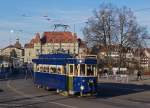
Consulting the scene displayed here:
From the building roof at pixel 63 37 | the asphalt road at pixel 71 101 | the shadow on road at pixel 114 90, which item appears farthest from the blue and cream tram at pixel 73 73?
the building roof at pixel 63 37

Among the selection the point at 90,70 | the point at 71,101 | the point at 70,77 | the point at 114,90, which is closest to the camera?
the point at 71,101

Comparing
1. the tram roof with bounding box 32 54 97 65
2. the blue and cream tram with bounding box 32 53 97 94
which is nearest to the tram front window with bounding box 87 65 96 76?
the blue and cream tram with bounding box 32 53 97 94

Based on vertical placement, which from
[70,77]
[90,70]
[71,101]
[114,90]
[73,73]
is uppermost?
[90,70]

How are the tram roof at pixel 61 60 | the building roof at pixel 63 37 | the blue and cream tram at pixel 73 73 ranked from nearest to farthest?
the blue and cream tram at pixel 73 73 → the tram roof at pixel 61 60 → the building roof at pixel 63 37

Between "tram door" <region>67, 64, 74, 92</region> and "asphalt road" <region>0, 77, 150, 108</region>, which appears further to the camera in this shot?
"tram door" <region>67, 64, 74, 92</region>

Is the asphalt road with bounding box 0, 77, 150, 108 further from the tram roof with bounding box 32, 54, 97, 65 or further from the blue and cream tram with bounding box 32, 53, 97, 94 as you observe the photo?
the tram roof with bounding box 32, 54, 97, 65

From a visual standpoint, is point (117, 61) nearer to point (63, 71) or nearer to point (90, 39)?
point (90, 39)

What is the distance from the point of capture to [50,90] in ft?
129

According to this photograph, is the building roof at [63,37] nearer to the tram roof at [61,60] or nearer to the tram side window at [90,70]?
the tram roof at [61,60]

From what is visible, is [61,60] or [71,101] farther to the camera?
[61,60]

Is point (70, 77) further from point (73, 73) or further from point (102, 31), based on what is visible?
point (102, 31)

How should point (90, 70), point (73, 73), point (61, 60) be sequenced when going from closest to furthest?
point (90, 70), point (73, 73), point (61, 60)

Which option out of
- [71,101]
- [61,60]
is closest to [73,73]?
[61,60]

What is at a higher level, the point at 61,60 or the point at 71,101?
the point at 61,60
